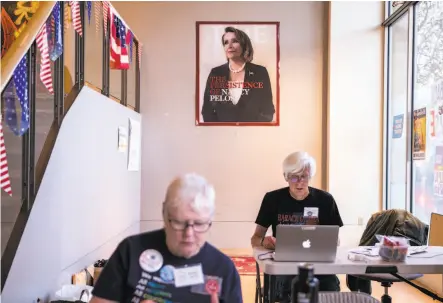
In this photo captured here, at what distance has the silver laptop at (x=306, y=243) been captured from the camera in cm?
254

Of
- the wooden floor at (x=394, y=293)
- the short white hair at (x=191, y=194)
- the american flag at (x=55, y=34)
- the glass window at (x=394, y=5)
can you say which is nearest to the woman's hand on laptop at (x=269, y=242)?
the short white hair at (x=191, y=194)

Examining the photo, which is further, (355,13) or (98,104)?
(355,13)

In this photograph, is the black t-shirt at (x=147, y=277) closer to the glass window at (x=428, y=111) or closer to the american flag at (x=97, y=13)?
the american flag at (x=97, y=13)

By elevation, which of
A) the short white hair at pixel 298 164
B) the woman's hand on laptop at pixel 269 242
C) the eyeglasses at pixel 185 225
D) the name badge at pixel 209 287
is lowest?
the woman's hand on laptop at pixel 269 242

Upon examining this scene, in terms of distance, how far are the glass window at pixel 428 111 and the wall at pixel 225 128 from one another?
5.72 feet

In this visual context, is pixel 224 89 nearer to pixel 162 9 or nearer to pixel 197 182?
pixel 162 9

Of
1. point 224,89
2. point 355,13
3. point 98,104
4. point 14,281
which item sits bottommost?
point 14,281

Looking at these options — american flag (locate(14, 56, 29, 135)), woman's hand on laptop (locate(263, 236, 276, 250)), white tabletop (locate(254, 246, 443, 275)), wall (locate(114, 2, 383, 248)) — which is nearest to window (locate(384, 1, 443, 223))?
wall (locate(114, 2, 383, 248))

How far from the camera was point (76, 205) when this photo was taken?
12.9 feet

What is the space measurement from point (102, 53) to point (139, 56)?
6.39ft

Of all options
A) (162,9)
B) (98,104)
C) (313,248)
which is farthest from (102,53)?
(313,248)

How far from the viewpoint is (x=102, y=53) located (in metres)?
4.89

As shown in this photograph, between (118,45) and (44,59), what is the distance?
7.53ft

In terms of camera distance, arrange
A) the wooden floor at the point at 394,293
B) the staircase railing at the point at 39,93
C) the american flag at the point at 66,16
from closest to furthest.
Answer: the staircase railing at the point at 39,93, the american flag at the point at 66,16, the wooden floor at the point at 394,293
